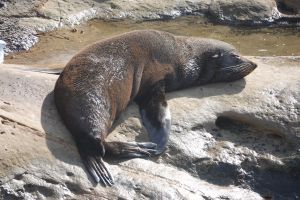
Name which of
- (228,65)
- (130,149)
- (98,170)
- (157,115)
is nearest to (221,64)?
(228,65)

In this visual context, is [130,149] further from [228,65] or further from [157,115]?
[228,65]

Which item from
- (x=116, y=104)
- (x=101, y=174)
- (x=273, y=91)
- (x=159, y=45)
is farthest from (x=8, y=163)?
(x=273, y=91)

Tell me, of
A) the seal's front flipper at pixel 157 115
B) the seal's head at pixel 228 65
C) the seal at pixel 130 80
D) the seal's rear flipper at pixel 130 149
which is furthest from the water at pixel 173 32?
the seal's rear flipper at pixel 130 149

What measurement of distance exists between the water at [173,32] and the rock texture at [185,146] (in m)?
2.14

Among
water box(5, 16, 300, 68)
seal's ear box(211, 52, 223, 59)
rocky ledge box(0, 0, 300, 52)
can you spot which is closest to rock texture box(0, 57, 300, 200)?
seal's ear box(211, 52, 223, 59)

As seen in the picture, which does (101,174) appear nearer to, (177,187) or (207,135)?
(177,187)

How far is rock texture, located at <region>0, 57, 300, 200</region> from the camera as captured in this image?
566 centimetres

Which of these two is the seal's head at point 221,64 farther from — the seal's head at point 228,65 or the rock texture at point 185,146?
the rock texture at point 185,146

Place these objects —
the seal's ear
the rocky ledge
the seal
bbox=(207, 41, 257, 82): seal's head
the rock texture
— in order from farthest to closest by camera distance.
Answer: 1. the rocky ledge
2. the seal's ear
3. bbox=(207, 41, 257, 82): seal's head
4. the seal
5. the rock texture

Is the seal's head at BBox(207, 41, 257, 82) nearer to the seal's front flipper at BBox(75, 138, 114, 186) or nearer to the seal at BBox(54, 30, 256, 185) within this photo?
the seal at BBox(54, 30, 256, 185)

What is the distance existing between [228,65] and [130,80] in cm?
145

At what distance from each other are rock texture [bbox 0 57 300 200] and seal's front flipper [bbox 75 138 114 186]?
6cm

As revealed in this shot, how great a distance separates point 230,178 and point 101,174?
1.26 metres

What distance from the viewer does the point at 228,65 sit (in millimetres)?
7855
